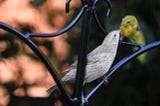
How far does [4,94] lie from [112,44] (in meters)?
1.18

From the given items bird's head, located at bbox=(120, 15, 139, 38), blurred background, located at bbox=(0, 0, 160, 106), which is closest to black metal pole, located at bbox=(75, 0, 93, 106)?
bird's head, located at bbox=(120, 15, 139, 38)

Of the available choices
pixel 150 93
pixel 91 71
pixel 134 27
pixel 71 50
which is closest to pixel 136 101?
pixel 150 93

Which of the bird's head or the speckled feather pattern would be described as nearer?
the bird's head

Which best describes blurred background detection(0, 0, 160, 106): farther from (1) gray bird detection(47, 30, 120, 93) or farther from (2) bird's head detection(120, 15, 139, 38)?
(2) bird's head detection(120, 15, 139, 38)

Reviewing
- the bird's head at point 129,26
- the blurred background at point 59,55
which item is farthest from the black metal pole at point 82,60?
the blurred background at point 59,55

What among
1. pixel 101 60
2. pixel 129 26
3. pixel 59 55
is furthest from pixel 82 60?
pixel 59 55

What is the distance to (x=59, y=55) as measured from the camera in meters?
2.98

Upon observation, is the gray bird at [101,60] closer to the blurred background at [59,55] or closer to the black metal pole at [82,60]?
the black metal pole at [82,60]

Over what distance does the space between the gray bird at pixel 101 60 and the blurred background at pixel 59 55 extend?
966 millimetres

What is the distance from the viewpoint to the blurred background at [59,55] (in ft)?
9.02

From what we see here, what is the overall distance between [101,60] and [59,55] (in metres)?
1.26

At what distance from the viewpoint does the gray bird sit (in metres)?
1.59

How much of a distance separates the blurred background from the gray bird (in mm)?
966

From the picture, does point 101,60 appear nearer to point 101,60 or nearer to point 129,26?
point 101,60
